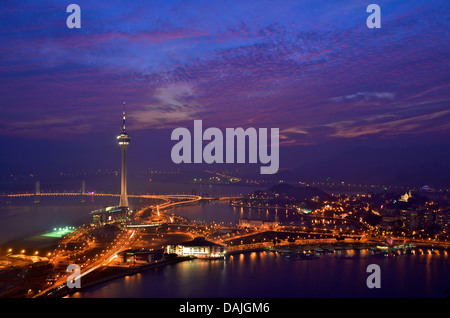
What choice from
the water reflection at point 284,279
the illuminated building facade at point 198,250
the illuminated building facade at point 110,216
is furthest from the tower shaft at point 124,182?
the water reflection at point 284,279

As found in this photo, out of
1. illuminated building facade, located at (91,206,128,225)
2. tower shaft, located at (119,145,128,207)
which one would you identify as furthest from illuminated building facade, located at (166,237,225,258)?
tower shaft, located at (119,145,128,207)

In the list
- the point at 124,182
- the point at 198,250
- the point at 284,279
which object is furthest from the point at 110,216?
the point at 284,279

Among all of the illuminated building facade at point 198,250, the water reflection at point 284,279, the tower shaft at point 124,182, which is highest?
the tower shaft at point 124,182

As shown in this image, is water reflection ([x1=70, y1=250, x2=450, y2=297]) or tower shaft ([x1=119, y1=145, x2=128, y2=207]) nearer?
water reflection ([x1=70, y1=250, x2=450, y2=297])

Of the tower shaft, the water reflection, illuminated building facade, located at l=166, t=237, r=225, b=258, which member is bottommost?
the water reflection

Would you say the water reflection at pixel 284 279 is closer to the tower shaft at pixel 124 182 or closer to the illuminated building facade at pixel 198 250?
the illuminated building facade at pixel 198 250

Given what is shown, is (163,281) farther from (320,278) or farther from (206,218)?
(206,218)

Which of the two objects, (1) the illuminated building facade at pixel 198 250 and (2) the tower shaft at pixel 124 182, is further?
(2) the tower shaft at pixel 124 182

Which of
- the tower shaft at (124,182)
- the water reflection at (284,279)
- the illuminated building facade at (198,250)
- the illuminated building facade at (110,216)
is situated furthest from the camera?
the tower shaft at (124,182)

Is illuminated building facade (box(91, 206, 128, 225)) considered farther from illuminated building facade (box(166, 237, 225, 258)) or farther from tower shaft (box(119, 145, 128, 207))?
illuminated building facade (box(166, 237, 225, 258))

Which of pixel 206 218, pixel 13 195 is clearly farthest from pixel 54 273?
pixel 13 195

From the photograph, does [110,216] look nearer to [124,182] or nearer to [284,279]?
[124,182]
